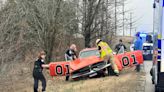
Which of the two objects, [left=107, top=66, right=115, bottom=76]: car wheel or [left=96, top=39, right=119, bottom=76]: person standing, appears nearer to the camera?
[left=96, top=39, right=119, bottom=76]: person standing

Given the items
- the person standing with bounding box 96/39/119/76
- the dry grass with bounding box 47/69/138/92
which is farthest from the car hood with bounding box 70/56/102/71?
the dry grass with bounding box 47/69/138/92

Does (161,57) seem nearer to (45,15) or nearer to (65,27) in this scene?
(45,15)

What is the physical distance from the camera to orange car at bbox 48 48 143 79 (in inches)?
698

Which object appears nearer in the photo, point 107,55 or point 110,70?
point 107,55

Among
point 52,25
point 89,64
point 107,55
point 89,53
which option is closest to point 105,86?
point 89,64

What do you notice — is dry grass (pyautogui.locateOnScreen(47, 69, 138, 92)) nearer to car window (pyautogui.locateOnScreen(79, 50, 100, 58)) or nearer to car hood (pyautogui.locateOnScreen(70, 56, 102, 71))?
car hood (pyautogui.locateOnScreen(70, 56, 102, 71))

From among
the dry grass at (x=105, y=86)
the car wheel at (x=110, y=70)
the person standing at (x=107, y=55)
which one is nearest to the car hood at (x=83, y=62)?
the person standing at (x=107, y=55)

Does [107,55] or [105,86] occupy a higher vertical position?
[107,55]

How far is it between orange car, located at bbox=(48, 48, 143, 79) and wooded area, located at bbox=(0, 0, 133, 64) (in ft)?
6.15

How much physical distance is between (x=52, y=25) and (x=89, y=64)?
6.45m

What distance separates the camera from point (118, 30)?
3206cm

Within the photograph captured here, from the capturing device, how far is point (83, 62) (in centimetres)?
1803

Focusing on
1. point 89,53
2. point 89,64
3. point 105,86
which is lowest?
point 105,86

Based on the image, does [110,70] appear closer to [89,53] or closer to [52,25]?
[89,53]
